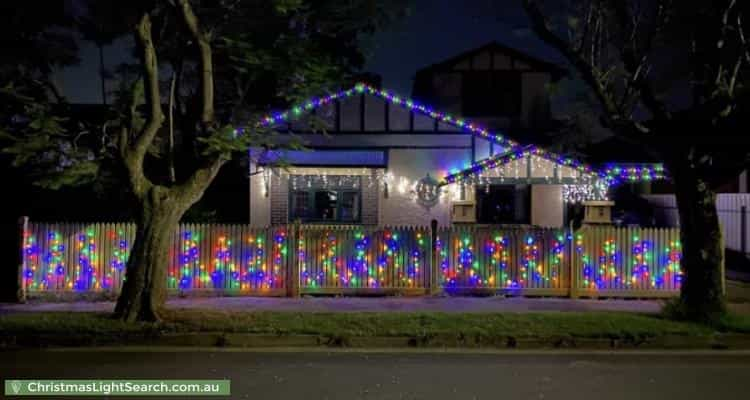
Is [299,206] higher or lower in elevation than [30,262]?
higher

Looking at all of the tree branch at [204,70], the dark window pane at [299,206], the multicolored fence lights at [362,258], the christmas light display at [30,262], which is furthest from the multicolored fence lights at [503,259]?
the christmas light display at [30,262]

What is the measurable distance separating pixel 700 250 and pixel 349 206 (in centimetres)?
1088

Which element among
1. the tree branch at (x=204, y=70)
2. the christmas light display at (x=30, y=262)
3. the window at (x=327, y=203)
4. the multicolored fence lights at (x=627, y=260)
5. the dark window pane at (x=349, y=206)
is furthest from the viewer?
the dark window pane at (x=349, y=206)

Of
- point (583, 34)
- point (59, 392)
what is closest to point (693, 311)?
point (583, 34)

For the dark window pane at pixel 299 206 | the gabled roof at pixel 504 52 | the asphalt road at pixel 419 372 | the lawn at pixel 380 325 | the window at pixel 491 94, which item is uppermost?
the gabled roof at pixel 504 52

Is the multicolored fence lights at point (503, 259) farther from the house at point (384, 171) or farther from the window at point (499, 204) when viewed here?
the window at point (499, 204)

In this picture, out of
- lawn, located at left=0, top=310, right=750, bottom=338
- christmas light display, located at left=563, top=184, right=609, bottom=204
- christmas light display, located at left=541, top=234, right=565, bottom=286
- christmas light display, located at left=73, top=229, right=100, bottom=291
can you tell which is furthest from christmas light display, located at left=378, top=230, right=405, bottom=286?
christmas light display, located at left=563, top=184, right=609, bottom=204

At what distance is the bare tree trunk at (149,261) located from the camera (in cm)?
984

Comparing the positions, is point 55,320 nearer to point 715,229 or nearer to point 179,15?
point 179,15

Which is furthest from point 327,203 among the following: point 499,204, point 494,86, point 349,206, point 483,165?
point 494,86

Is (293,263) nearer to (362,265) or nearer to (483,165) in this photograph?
(362,265)

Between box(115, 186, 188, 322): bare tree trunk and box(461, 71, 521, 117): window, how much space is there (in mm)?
17165

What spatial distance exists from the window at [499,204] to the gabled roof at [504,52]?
7.12 meters

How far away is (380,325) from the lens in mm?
9547
